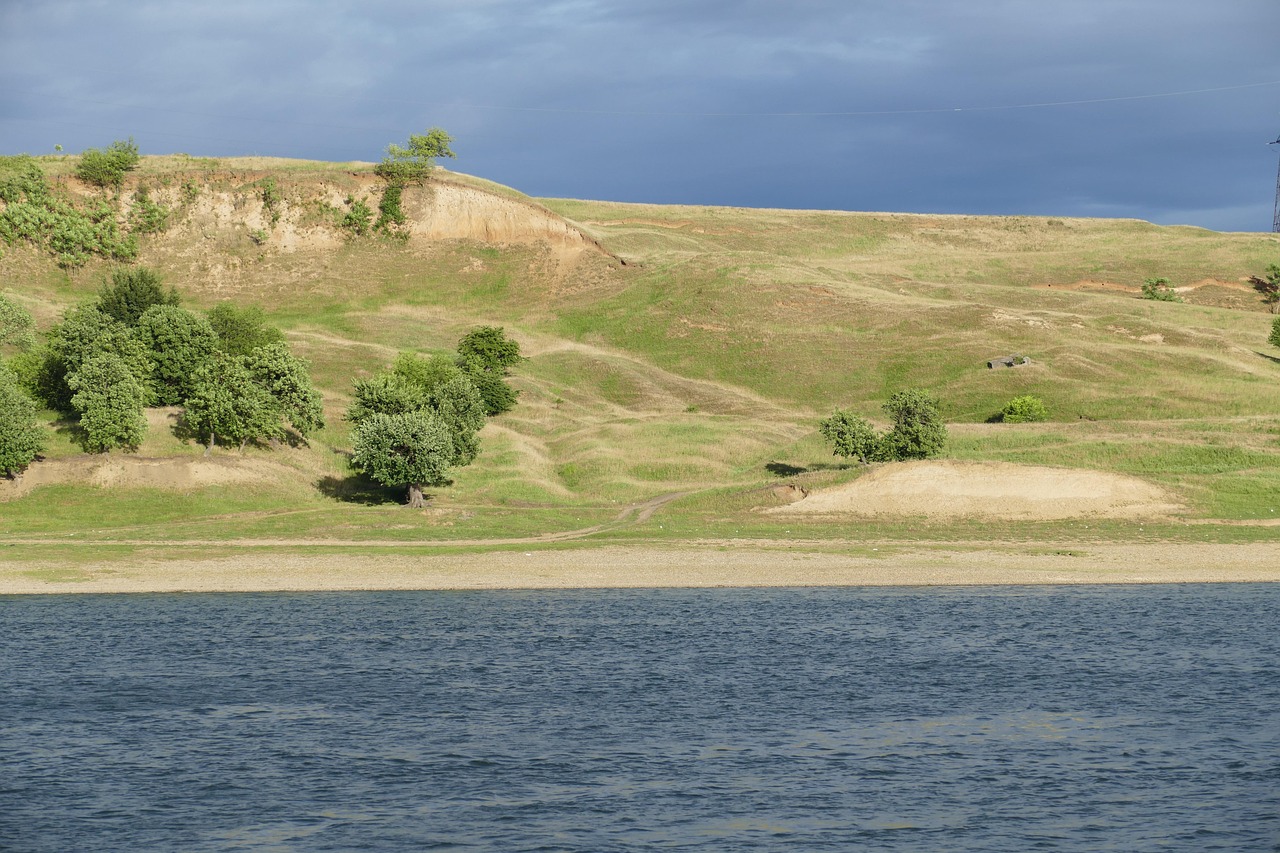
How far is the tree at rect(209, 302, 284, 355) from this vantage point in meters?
98.5

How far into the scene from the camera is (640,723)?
113 ft

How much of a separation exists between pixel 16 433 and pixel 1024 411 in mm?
78508

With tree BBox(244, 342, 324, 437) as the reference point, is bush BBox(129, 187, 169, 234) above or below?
above

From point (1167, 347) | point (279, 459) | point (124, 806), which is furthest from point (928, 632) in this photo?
point (1167, 347)

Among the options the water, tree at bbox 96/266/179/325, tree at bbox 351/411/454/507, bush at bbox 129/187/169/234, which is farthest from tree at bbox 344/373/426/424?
bush at bbox 129/187/169/234

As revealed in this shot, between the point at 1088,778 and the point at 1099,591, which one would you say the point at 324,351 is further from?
the point at 1088,778

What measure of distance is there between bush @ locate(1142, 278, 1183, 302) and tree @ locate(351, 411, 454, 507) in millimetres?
128290

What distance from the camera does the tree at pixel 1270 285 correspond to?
582 ft

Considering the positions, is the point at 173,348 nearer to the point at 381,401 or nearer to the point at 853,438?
the point at 381,401

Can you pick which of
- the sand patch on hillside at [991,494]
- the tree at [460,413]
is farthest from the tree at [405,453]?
the sand patch on hillside at [991,494]

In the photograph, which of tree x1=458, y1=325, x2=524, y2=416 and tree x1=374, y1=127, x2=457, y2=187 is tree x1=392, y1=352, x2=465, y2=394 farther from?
tree x1=374, y1=127, x2=457, y2=187

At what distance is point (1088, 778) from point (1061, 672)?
11486mm

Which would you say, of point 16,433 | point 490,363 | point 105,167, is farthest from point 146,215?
point 16,433

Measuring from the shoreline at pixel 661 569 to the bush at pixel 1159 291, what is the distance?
12235cm
